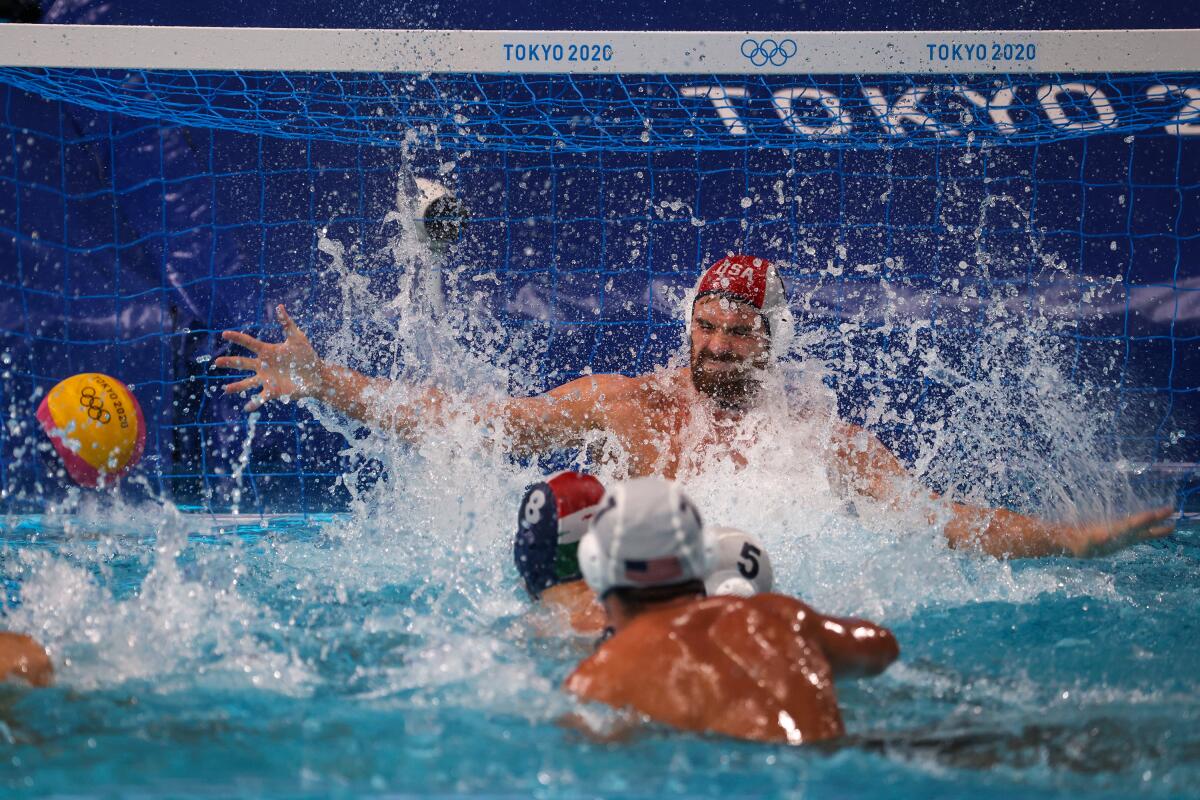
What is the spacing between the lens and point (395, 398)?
4570mm

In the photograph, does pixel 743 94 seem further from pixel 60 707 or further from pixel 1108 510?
pixel 60 707

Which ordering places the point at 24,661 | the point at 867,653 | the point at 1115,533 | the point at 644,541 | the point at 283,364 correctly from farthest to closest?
the point at 283,364 → the point at 1115,533 → the point at 24,661 → the point at 867,653 → the point at 644,541

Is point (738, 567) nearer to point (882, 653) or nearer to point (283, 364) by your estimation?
point (882, 653)

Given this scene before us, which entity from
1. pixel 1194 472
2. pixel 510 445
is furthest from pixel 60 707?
pixel 1194 472

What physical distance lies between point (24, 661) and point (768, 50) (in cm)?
351

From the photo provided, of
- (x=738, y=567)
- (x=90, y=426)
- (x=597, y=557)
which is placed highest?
(x=90, y=426)

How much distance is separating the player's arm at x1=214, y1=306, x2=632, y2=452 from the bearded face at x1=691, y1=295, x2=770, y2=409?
35cm

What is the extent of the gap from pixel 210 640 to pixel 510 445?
5.06ft

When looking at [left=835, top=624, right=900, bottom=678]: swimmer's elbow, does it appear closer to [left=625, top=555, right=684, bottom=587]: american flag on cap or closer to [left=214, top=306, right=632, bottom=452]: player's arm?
[left=625, top=555, right=684, bottom=587]: american flag on cap

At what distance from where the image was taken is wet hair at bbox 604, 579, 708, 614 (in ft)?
10.0

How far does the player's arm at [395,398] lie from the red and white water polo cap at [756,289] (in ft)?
1.72

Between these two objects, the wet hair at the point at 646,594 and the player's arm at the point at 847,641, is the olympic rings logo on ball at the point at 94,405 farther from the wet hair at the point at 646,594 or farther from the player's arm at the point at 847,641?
the player's arm at the point at 847,641

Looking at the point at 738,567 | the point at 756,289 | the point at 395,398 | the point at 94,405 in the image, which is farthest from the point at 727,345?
the point at 94,405

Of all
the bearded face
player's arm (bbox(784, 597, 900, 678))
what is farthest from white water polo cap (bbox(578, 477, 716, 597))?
the bearded face
